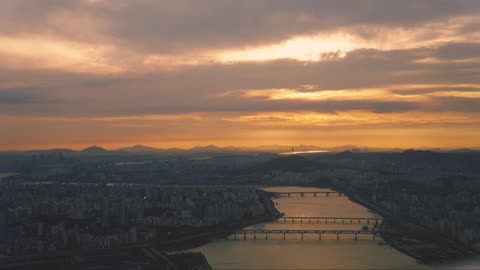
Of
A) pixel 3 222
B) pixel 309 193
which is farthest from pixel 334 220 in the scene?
pixel 3 222

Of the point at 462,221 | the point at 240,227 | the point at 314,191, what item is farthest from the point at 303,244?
the point at 314,191

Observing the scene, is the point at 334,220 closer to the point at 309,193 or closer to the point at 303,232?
the point at 303,232

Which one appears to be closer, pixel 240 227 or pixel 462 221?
pixel 462 221

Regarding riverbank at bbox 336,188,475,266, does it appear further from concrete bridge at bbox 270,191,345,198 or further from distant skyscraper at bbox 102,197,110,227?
concrete bridge at bbox 270,191,345,198

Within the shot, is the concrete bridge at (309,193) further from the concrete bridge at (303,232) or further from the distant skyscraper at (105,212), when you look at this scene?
the concrete bridge at (303,232)

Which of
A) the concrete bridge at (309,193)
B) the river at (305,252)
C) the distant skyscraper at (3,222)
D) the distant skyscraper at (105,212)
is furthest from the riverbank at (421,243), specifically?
the distant skyscraper at (3,222)

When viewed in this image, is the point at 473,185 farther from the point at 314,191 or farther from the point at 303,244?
the point at 303,244

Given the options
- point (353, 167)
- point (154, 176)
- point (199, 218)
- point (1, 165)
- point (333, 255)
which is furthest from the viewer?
point (1, 165)

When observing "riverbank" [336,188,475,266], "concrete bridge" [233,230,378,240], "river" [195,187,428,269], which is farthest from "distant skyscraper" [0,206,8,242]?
"riverbank" [336,188,475,266]
